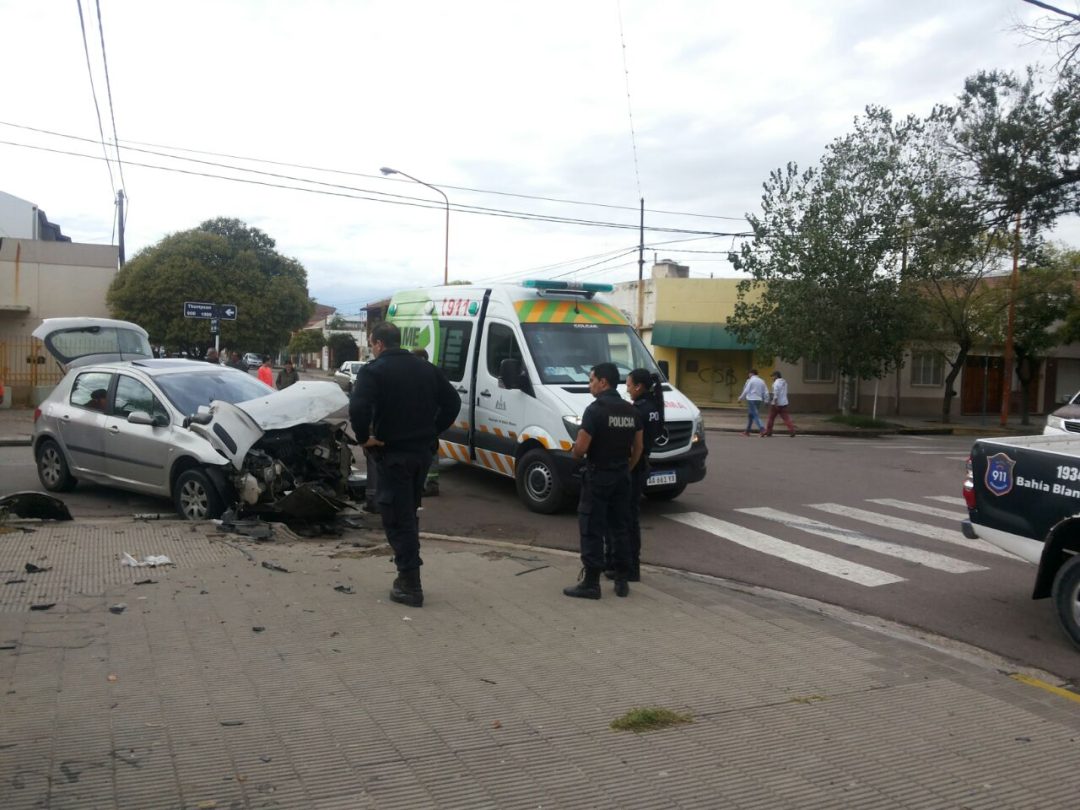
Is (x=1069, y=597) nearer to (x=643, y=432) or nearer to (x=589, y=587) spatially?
(x=643, y=432)

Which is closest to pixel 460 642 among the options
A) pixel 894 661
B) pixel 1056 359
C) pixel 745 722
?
pixel 745 722

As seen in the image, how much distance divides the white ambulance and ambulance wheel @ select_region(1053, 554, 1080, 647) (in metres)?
4.33

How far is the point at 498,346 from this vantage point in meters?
11.0

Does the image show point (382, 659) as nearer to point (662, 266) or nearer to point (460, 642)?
point (460, 642)

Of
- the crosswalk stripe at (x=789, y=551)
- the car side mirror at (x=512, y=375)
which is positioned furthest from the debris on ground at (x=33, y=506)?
the crosswalk stripe at (x=789, y=551)

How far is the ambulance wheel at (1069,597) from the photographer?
5922 millimetres

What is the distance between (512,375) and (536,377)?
0.28m

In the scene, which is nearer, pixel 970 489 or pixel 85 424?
pixel 970 489

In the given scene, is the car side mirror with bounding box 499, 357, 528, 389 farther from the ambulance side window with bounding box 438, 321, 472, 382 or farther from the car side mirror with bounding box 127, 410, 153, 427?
the car side mirror with bounding box 127, 410, 153, 427

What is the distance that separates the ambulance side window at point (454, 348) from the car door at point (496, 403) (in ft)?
1.22

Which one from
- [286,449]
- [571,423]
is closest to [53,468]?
[286,449]

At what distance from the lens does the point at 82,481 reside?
1023 cm

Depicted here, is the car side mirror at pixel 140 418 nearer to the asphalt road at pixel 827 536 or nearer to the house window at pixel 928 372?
the asphalt road at pixel 827 536

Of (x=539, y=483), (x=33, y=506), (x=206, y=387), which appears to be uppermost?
(x=206, y=387)
